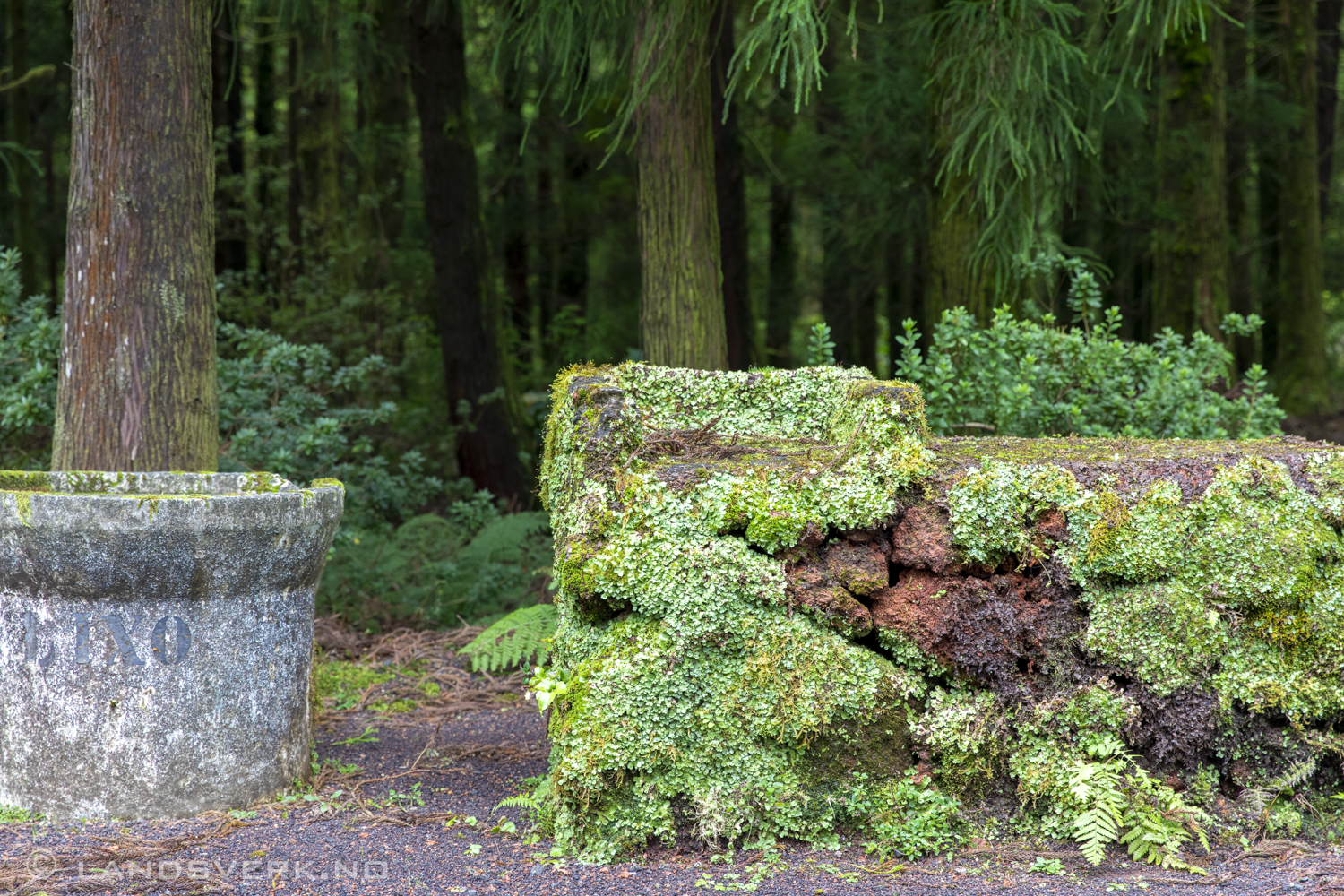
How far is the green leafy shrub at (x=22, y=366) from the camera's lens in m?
6.47

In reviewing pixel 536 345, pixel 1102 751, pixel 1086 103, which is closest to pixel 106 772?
pixel 1102 751

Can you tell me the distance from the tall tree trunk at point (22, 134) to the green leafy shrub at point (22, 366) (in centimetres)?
954

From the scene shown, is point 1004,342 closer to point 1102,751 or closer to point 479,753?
point 1102,751

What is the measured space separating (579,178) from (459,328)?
6729 mm

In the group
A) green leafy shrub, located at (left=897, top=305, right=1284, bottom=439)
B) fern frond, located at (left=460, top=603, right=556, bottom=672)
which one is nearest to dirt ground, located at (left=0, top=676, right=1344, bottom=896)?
fern frond, located at (left=460, top=603, right=556, bottom=672)

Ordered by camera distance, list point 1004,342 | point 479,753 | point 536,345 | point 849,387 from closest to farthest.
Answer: point 849,387, point 479,753, point 1004,342, point 536,345

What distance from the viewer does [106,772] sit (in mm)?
3621

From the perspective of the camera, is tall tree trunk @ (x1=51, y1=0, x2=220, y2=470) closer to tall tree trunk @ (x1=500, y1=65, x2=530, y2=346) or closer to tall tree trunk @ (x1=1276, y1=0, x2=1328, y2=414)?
tall tree trunk @ (x1=500, y1=65, x2=530, y2=346)

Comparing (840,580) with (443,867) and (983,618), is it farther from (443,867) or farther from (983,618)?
(443,867)

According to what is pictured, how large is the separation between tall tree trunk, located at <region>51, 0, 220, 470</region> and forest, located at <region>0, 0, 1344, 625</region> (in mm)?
1780

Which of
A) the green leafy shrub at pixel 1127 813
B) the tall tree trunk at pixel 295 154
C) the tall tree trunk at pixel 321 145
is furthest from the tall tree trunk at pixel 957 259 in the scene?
the tall tree trunk at pixel 295 154

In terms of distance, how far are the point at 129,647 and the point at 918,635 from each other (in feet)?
8.96

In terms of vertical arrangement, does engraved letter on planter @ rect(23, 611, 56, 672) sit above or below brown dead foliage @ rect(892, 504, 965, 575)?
below

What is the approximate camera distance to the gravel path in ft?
10.3
